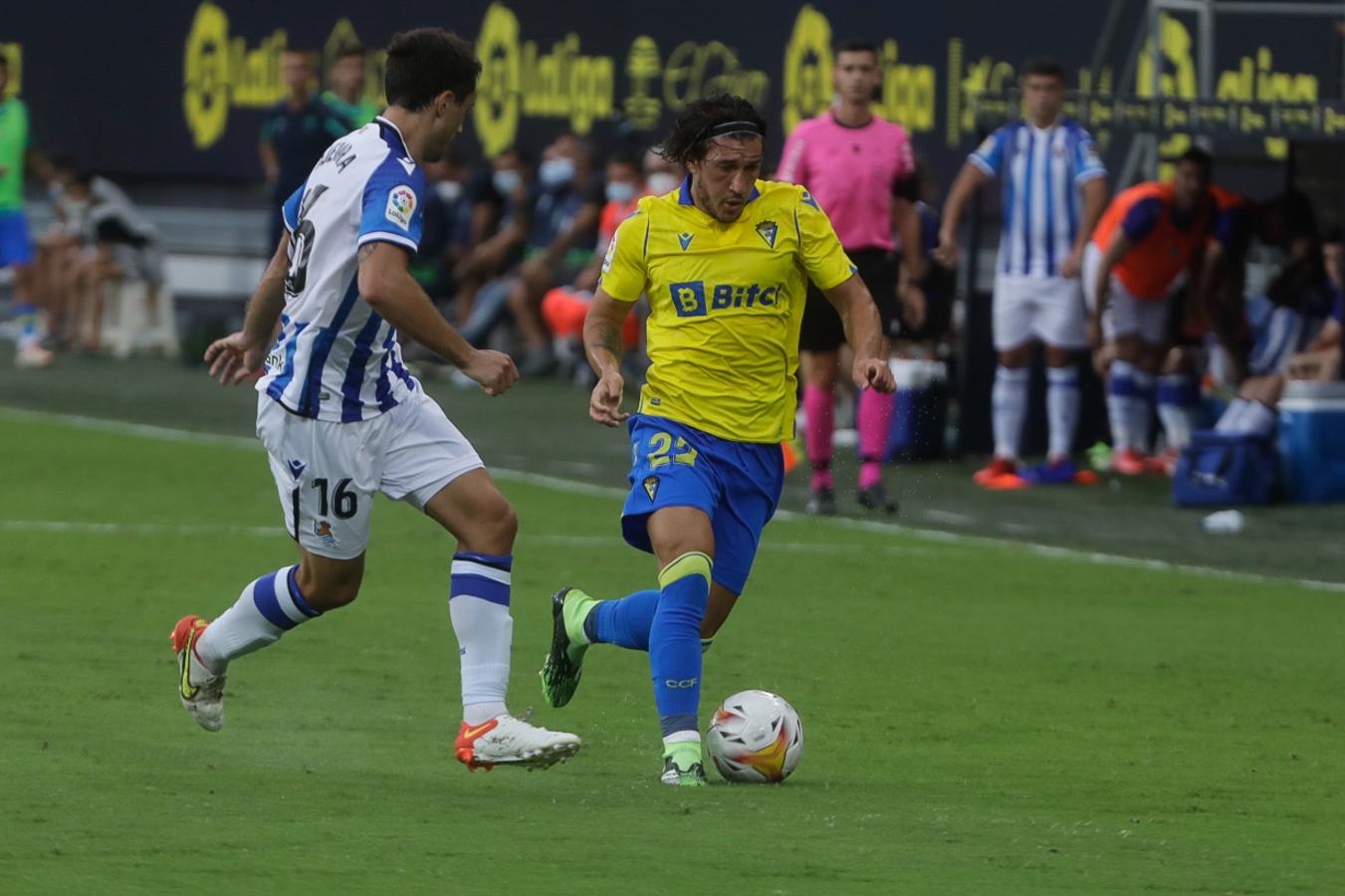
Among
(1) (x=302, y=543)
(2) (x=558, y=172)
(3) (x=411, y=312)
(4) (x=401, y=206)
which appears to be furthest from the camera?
(2) (x=558, y=172)

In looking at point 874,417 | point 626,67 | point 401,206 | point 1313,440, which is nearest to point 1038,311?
point 1313,440

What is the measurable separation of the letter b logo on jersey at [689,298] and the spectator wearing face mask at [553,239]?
14.3 m

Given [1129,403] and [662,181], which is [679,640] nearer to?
[1129,403]

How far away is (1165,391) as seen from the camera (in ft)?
53.1

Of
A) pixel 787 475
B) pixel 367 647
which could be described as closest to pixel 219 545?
pixel 367 647

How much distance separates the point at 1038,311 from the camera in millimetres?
15484

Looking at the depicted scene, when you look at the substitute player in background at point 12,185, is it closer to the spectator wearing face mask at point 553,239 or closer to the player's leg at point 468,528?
the spectator wearing face mask at point 553,239

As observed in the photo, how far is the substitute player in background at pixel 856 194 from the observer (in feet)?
44.3

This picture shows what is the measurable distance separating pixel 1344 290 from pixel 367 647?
813 cm

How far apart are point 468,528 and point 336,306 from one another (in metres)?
0.68

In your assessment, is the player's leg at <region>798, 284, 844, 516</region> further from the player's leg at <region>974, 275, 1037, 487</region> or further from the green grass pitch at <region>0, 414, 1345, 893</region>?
the player's leg at <region>974, 275, 1037, 487</region>

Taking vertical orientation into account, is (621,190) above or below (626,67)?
below

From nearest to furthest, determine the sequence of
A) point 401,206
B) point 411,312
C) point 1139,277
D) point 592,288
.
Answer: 1. point 411,312
2. point 401,206
3. point 1139,277
4. point 592,288

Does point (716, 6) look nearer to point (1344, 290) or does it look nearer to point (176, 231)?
point (176, 231)
